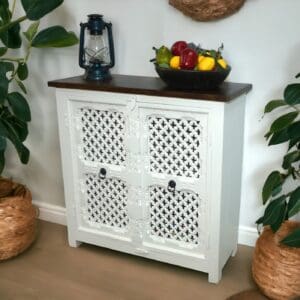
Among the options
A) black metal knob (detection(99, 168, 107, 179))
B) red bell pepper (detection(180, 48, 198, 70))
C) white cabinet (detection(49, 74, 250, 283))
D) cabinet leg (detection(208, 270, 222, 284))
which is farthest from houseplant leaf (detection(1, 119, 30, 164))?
cabinet leg (detection(208, 270, 222, 284))

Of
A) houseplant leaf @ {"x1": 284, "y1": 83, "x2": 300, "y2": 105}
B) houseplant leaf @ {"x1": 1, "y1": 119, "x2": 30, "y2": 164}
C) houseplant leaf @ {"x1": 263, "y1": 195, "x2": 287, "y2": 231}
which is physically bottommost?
houseplant leaf @ {"x1": 263, "y1": 195, "x2": 287, "y2": 231}

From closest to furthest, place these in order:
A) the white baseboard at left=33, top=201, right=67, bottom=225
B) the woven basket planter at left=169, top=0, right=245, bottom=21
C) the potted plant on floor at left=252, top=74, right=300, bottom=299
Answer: the potted plant on floor at left=252, top=74, right=300, bottom=299 → the woven basket planter at left=169, top=0, right=245, bottom=21 → the white baseboard at left=33, top=201, right=67, bottom=225

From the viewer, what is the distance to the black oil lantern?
2.05 metres

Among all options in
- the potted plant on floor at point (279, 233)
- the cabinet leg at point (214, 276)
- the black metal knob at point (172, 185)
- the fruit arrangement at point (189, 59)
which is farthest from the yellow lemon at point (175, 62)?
the cabinet leg at point (214, 276)

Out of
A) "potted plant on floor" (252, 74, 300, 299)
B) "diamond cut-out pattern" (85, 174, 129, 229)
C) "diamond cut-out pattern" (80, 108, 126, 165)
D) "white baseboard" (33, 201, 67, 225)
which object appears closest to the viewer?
"potted plant on floor" (252, 74, 300, 299)

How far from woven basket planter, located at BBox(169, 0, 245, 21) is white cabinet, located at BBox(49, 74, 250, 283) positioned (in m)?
0.39

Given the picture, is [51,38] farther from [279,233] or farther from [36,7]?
[279,233]

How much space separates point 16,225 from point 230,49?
54.4 inches

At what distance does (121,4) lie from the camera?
2146 mm

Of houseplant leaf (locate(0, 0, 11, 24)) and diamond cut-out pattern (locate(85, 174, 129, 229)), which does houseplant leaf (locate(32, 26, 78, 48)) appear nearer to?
houseplant leaf (locate(0, 0, 11, 24))

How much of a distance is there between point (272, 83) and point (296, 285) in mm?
906

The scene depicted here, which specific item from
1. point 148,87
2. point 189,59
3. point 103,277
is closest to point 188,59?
point 189,59

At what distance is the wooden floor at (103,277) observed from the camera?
6.22 feet

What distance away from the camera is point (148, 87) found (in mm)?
1875
